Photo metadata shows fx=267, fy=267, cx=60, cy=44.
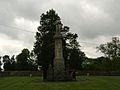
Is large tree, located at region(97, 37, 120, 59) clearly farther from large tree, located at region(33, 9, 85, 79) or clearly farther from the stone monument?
the stone monument

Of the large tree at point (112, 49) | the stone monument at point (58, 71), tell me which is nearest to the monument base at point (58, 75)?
the stone monument at point (58, 71)

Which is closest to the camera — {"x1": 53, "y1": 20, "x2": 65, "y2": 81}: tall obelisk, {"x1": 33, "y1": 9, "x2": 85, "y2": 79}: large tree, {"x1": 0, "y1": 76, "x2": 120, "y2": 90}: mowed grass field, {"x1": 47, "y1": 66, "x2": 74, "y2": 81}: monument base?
{"x1": 0, "y1": 76, "x2": 120, "y2": 90}: mowed grass field

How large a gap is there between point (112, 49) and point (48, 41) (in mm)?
33796

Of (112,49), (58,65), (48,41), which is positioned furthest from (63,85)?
(112,49)

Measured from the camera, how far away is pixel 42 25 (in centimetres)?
6600

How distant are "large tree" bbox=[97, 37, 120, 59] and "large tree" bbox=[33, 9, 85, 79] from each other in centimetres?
2019

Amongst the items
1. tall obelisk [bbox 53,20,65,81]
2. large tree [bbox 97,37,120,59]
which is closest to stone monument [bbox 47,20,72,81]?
tall obelisk [bbox 53,20,65,81]

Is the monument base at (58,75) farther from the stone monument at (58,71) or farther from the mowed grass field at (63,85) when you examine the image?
the mowed grass field at (63,85)

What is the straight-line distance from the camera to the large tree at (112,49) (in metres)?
87.8

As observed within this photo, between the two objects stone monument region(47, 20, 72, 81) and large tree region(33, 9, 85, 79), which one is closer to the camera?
stone monument region(47, 20, 72, 81)

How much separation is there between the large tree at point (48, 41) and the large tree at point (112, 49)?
795 inches

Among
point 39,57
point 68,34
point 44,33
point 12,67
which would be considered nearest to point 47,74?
point 39,57

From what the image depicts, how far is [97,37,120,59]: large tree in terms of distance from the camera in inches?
3455

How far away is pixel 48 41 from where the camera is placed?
60.8 m
